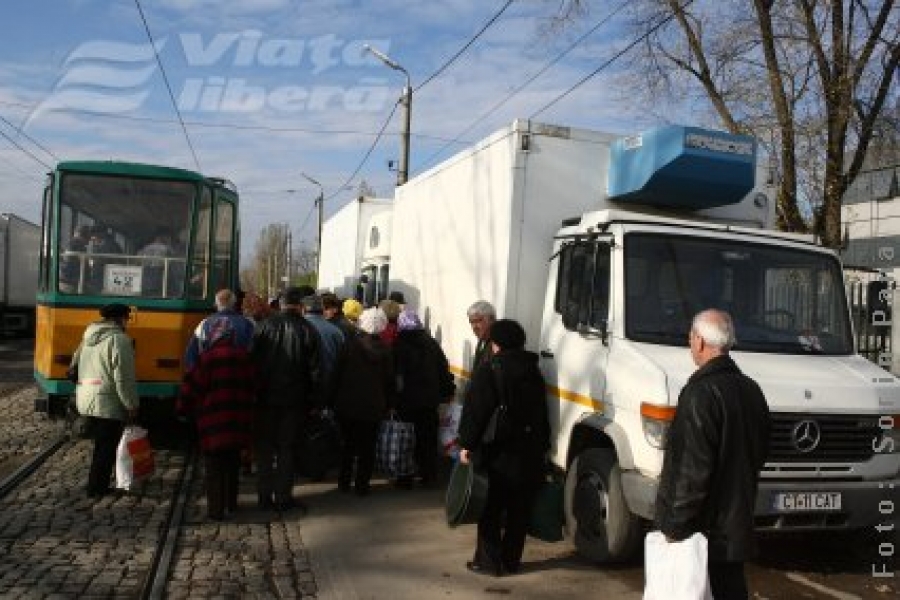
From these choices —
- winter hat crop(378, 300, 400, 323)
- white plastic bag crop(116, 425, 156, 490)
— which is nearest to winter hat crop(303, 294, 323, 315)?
winter hat crop(378, 300, 400, 323)

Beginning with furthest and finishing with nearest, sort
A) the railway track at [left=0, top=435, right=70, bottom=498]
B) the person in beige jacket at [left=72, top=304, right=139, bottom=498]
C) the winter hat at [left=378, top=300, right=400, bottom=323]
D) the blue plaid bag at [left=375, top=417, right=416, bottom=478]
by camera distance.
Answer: the winter hat at [left=378, top=300, right=400, bottom=323] < the blue plaid bag at [left=375, top=417, right=416, bottom=478] < the railway track at [left=0, top=435, right=70, bottom=498] < the person in beige jacket at [left=72, top=304, right=139, bottom=498]

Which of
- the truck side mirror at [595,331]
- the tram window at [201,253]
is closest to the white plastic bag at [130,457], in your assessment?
the tram window at [201,253]

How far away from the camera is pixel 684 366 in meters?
5.70

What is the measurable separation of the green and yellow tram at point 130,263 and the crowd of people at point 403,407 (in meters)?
0.95

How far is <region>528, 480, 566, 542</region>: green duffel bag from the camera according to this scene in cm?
627

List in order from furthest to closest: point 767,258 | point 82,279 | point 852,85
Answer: point 852,85 < point 82,279 < point 767,258

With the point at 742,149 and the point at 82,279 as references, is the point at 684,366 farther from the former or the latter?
the point at 82,279

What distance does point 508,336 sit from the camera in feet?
19.9

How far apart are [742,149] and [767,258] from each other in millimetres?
1018

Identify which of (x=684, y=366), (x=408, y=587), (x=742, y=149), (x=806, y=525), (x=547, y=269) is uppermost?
(x=742, y=149)

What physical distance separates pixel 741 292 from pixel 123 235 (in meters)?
6.53

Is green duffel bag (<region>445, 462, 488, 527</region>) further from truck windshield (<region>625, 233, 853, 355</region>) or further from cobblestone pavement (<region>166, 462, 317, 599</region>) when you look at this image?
truck windshield (<region>625, 233, 853, 355</region>)

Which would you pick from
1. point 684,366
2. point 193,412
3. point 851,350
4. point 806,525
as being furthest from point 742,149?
point 193,412

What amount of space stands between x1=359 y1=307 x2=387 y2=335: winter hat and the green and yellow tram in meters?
2.40
